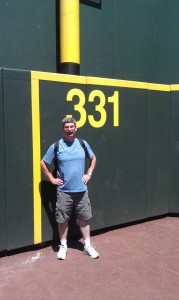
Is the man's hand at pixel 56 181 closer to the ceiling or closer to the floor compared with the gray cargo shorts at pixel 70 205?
closer to the ceiling

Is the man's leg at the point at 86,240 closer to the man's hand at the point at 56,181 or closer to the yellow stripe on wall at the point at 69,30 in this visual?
the man's hand at the point at 56,181

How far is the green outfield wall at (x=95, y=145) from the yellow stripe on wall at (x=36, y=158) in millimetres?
12

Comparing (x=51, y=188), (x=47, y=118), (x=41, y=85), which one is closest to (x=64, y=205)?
(x=51, y=188)

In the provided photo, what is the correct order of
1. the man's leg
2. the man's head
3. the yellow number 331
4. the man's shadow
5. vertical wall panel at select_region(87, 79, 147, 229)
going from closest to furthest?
1. the man's head
2. the man's leg
3. the man's shadow
4. the yellow number 331
5. vertical wall panel at select_region(87, 79, 147, 229)

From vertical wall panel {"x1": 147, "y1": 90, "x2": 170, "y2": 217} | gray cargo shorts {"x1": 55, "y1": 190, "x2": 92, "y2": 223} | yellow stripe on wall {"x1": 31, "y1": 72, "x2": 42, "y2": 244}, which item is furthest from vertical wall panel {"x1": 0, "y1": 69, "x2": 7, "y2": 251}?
vertical wall panel {"x1": 147, "y1": 90, "x2": 170, "y2": 217}

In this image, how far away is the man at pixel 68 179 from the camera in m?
3.90

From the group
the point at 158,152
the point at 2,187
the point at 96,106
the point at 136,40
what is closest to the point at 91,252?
the point at 2,187

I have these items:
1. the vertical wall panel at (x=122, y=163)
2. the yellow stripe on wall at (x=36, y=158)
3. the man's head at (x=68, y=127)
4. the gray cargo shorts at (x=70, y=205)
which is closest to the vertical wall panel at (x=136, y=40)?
the vertical wall panel at (x=122, y=163)

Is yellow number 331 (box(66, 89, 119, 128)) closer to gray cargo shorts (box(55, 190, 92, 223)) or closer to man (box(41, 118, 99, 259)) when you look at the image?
man (box(41, 118, 99, 259))

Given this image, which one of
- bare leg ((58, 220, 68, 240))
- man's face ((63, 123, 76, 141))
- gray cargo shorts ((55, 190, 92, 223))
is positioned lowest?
bare leg ((58, 220, 68, 240))

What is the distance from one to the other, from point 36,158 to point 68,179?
516 mm

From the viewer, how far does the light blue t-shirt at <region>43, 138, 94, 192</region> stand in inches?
154

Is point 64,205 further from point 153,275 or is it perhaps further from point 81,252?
point 153,275

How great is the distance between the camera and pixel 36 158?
4148mm
